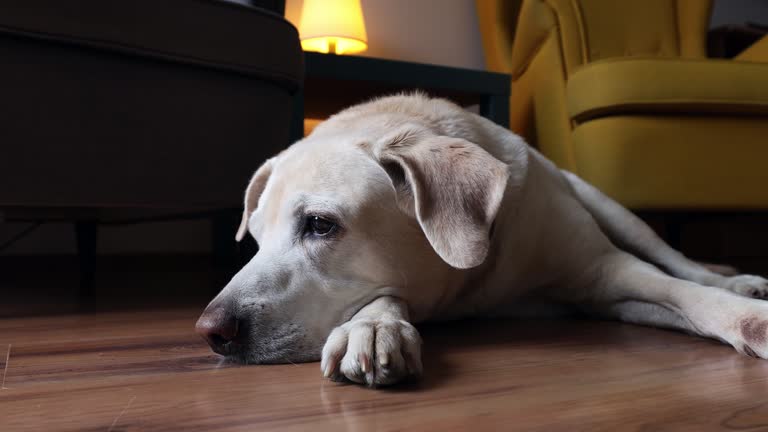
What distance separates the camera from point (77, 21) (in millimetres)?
1455

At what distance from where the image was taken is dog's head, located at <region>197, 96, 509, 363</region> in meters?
1.00

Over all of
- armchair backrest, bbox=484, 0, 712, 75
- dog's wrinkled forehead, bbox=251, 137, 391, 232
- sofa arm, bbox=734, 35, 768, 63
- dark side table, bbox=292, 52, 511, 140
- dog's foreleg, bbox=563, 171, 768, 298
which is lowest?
dog's foreleg, bbox=563, 171, 768, 298

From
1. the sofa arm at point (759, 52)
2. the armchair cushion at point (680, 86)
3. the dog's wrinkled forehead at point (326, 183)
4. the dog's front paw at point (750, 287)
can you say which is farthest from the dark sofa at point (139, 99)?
the sofa arm at point (759, 52)

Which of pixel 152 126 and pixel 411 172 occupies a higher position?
pixel 152 126

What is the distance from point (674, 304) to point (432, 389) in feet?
2.00

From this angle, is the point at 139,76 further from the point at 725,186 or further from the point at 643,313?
the point at 725,186

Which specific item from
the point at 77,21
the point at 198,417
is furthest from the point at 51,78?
the point at 198,417

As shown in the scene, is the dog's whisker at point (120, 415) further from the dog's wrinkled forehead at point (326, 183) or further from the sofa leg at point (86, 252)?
the sofa leg at point (86, 252)

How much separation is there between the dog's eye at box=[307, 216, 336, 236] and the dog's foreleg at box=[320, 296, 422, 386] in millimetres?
189

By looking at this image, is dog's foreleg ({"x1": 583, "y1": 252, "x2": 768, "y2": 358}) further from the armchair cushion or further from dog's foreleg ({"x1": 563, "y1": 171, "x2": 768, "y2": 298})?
the armchair cushion

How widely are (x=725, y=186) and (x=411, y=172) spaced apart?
1745mm

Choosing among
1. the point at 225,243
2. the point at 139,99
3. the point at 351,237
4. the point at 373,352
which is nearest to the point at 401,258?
the point at 351,237

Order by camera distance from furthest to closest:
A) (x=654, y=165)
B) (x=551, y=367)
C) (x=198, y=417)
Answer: (x=654, y=165) < (x=551, y=367) < (x=198, y=417)

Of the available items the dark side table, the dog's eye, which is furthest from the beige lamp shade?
the dog's eye
